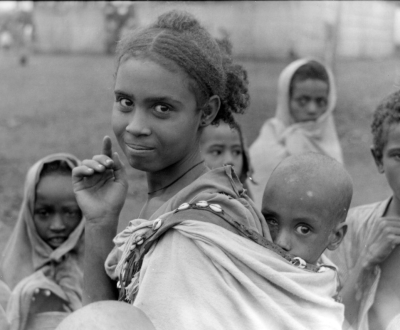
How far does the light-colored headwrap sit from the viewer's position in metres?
4.18

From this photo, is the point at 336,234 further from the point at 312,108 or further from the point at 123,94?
the point at 312,108

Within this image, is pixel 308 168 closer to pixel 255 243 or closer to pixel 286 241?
pixel 286 241

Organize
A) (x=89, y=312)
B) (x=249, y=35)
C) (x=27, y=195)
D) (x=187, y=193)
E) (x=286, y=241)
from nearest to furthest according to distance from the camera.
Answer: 1. (x=89, y=312)
2. (x=187, y=193)
3. (x=286, y=241)
4. (x=27, y=195)
5. (x=249, y=35)

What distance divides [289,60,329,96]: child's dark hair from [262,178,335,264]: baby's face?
350 centimetres

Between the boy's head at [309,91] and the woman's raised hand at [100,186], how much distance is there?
3479 mm

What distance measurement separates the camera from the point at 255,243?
6.90 ft

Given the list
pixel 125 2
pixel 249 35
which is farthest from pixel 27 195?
pixel 249 35

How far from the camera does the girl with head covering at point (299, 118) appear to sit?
590 cm

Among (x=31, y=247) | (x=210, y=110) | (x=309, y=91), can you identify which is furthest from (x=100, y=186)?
(x=309, y=91)

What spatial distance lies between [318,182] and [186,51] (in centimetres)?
69

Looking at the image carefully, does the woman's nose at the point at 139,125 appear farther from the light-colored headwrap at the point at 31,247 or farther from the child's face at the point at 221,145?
the child's face at the point at 221,145

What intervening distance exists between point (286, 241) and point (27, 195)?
218 centimetres

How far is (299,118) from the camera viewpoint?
20.0ft

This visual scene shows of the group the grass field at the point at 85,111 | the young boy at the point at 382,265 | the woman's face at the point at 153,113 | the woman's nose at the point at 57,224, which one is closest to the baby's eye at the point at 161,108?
the woman's face at the point at 153,113
